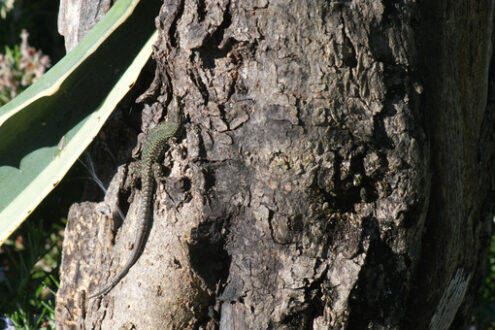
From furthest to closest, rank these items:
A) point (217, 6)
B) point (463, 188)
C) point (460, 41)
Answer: point (463, 188) → point (460, 41) → point (217, 6)

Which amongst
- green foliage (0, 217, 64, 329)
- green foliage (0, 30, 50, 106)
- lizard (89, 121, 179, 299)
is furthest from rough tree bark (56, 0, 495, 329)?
green foliage (0, 30, 50, 106)

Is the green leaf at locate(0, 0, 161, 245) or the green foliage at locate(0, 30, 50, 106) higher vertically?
the green foliage at locate(0, 30, 50, 106)

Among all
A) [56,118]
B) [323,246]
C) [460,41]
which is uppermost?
[460,41]

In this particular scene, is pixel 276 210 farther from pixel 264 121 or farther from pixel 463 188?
pixel 463 188

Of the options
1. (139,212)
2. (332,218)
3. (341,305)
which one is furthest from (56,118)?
(341,305)

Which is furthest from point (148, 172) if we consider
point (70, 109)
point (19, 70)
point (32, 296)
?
point (19, 70)

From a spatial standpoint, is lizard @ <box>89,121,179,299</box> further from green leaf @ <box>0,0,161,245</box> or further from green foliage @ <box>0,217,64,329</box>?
green foliage @ <box>0,217,64,329</box>
